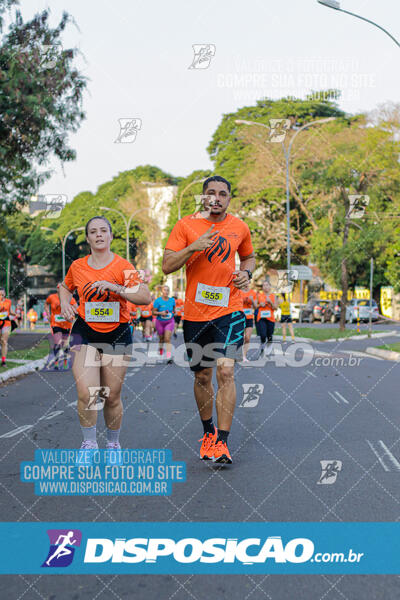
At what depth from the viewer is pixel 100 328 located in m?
5.82

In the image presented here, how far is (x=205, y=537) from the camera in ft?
13.5

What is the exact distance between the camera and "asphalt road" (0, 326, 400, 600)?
11.6ft

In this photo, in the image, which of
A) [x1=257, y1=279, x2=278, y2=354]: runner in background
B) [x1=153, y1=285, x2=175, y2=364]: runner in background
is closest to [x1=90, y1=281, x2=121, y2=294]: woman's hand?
[x1=257, y1=279, x2=278, y2=354]: runner in background

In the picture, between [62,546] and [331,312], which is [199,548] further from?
[331,312]

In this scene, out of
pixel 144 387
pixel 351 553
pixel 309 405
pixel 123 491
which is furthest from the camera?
pixel 144 387

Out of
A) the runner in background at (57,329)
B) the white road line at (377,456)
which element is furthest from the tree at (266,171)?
the white road line at (377,456)

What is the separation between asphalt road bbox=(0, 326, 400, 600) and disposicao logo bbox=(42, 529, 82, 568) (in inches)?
7.3

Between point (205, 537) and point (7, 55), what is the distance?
13848 millimetres

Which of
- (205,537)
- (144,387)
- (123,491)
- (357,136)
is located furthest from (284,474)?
(357,136)

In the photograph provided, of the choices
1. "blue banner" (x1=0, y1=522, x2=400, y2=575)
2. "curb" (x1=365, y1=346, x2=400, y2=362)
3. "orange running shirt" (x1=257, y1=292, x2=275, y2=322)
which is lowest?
"curb" (x1=365, y1=346, x2=400, y2=362)

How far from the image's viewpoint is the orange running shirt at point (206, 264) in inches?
233

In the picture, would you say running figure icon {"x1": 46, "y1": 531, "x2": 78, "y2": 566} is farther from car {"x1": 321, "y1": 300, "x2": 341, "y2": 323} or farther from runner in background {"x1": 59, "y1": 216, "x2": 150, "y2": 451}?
car {"x1": 321, "y1": 300, "x2": 341, "y2": 323}

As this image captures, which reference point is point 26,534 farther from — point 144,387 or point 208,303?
point 144,387

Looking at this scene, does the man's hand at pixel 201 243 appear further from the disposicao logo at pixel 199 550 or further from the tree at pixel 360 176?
the tree at pixel 360 176
